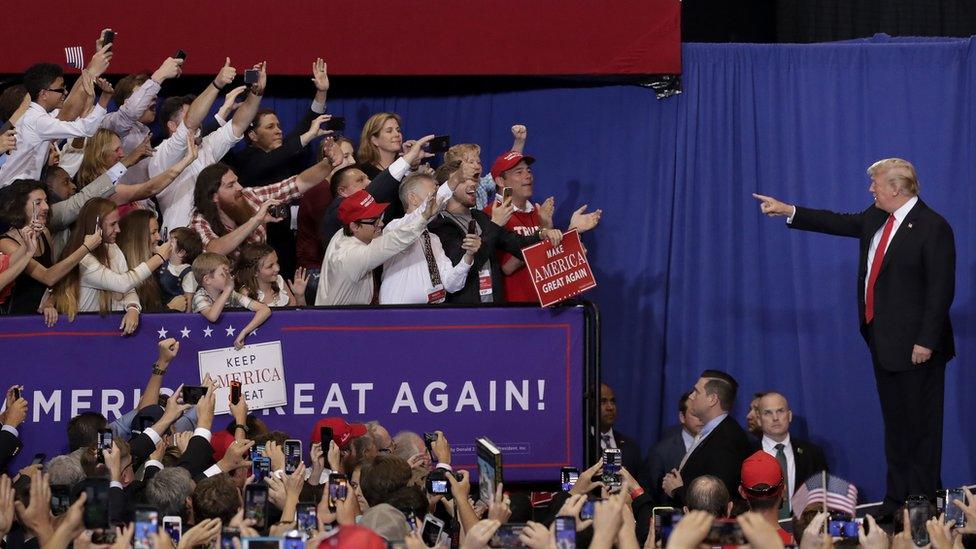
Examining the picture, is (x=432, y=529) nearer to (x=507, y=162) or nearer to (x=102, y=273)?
(x=102, y=273)

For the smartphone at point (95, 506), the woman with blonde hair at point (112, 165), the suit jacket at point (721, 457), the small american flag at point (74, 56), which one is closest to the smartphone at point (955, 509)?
Result: the suit jacket at point (721, 457)

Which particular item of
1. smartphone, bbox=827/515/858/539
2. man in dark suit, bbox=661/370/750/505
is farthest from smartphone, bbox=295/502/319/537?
man in dark suit, bbox=661/370/750/505

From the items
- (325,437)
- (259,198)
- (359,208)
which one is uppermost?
(259,198)

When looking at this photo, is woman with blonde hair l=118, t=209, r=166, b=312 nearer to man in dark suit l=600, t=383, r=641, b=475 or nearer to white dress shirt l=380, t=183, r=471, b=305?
white dress shirt l=380, t=183, r=471, b=305

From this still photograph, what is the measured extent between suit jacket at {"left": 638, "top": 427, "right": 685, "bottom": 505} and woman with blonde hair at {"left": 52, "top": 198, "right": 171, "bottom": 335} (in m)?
3.47

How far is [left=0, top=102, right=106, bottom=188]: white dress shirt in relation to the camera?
29.2 feet

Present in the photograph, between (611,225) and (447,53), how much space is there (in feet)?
5.71

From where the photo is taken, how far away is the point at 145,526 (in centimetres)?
492

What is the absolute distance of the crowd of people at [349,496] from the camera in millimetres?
5047

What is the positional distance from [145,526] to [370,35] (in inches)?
249

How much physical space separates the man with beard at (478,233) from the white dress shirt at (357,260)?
1.64 feet

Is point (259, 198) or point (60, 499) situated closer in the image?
point (60, 499)

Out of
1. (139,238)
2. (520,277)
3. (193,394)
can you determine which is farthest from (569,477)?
(139,238)

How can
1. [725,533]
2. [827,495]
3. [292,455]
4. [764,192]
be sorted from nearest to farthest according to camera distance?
1. [725,533]
2. [292,455]
3. [827,495]
4. [764,192]
